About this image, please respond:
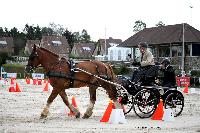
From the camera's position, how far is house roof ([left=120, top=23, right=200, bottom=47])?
165ft

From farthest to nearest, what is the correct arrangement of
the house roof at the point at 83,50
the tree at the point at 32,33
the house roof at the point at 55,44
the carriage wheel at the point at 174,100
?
the tree at the point at 32,33
the house roof at the point at 83,50
the house roof at the point at 55,44
the carriage wheel at the point at 174,100

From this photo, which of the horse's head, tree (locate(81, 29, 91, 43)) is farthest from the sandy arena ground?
tree (locate(81, 29, 91, 43))

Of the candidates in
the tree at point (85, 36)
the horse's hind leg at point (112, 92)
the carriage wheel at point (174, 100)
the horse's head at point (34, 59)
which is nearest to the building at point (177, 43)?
the carriage wheel at point (174, 100)

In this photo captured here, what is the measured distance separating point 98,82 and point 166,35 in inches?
1606

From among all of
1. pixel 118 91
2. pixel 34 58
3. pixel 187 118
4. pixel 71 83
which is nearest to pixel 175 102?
pixel 187 118

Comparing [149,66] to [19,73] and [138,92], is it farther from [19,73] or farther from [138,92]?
[19,73]

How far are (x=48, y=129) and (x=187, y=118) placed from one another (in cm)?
535

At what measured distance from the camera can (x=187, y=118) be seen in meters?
14.2

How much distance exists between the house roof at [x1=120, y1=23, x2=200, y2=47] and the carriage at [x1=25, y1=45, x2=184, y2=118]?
116ft

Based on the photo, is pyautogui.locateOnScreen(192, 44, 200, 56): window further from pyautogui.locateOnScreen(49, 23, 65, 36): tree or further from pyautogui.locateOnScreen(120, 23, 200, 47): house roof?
pyautogui.locateOnScreen(49, 23, 65, 36): tree

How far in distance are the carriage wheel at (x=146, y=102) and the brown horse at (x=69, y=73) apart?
65 centimetres

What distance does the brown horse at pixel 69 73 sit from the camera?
44.5ft

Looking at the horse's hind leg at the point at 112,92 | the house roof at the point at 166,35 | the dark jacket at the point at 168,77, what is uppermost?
the house roof at the point at 166,35

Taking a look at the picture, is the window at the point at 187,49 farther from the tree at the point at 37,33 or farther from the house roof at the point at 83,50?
the tree at the point at 37,33
